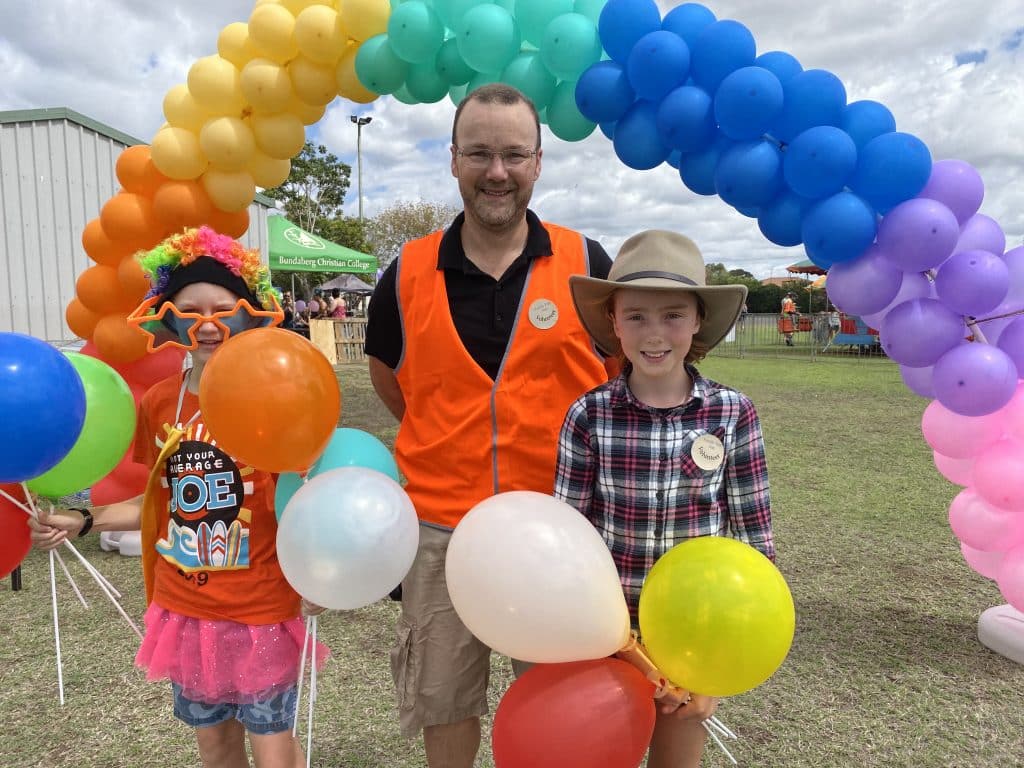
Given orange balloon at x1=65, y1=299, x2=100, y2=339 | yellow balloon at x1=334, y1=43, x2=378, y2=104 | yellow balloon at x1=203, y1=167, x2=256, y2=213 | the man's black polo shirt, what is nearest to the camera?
the man's black polo shirt

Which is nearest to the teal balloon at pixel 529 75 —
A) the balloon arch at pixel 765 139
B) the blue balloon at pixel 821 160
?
the balloon arch at pixel 765 139

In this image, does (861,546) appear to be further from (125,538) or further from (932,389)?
(125,538)

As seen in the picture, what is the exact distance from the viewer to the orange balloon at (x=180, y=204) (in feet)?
10.7

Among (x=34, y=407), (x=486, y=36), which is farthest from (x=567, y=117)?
(x=34, y=407)

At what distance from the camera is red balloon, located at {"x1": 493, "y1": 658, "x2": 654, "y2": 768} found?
4.71 ft

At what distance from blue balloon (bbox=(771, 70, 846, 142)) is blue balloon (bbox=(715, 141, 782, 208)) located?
10 centimetres

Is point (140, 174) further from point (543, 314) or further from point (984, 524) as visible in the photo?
point (984, 524)

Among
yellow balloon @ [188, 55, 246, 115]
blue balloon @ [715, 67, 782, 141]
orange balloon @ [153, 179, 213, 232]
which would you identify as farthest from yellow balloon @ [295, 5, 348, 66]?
blue balloon @ [715, 67, 782, 141]

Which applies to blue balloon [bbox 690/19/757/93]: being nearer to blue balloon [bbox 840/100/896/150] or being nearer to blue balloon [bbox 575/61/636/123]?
blue balloon [bbox 575/61/636/123]

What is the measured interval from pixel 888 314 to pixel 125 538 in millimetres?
4567

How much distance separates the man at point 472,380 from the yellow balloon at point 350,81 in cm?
128

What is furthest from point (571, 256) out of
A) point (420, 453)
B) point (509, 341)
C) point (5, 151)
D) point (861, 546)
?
point (5, 151)

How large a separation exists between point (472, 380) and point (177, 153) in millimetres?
2122

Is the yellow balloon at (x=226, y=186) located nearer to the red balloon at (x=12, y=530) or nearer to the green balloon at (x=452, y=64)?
the green balloon at (x=452, y=64)
